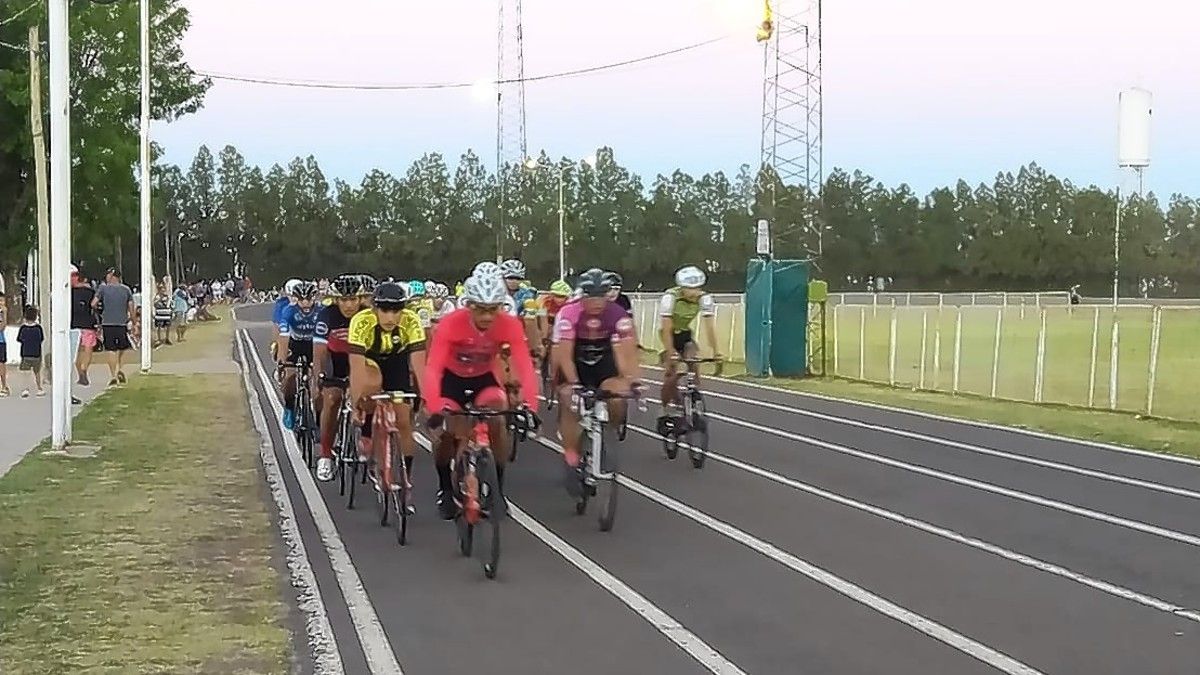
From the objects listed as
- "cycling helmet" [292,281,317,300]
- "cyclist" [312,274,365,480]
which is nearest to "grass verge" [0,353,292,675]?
"cyclist" [312,274,365,480]

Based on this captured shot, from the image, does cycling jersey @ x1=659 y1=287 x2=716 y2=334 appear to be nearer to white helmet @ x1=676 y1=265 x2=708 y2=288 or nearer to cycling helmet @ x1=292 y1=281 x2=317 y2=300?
white helmet @ x1=676 y1=265 x2=708 y2=288

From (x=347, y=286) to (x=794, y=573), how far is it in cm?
531

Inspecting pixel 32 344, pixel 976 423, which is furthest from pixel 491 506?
pixel 32 344

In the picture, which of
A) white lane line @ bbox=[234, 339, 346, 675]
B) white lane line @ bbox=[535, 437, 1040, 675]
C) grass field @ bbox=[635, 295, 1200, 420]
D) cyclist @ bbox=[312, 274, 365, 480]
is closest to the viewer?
white lane line @ bbox=[535, 437, 1040, 675]

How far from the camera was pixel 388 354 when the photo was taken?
11.4 meters

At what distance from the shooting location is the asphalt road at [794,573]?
7.59 meters

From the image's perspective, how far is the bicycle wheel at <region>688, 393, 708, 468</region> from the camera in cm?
1523

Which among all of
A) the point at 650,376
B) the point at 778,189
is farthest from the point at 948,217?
the point at 650,376

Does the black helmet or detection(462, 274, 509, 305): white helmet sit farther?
the black helmet

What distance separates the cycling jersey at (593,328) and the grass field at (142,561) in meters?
2.88

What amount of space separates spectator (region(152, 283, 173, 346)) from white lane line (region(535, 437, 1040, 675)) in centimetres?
3426

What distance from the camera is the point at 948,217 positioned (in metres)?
127

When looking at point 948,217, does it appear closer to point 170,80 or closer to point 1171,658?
point 170,80

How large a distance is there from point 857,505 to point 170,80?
4324cm
